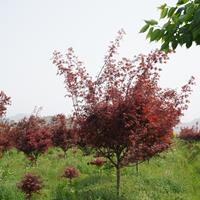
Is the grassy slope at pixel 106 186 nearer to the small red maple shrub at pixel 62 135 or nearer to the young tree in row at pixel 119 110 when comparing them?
the young tree in row at pixel 119 110

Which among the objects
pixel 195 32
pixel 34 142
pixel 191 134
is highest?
pixel 191 134

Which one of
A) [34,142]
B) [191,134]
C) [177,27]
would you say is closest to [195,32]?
[177,27]

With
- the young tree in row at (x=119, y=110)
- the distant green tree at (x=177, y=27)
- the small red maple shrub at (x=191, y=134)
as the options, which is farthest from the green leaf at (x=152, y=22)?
the small red maple shrub at (x=191, y=134)

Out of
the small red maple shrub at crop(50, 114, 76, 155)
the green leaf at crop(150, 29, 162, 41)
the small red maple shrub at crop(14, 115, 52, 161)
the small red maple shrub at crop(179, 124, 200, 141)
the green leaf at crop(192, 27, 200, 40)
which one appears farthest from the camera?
the small red maple shrub at crop(179, 124, 200, 141)

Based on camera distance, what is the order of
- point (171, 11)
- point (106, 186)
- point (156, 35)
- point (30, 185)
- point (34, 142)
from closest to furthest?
point (171, 11), point (156, 35), point (30, 185), point (106, 186), point (34, 142)

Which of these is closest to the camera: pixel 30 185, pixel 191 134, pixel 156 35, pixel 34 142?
pixel 156 35

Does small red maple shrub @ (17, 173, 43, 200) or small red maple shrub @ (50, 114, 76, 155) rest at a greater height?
small red maple shrub @ (50, 114, 76, 155)

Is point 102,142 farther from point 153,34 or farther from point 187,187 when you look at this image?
point 153,34

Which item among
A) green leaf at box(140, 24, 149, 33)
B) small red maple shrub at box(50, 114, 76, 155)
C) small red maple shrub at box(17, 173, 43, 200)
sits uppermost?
small red maple shrub at box(50, 114, 76, 155)

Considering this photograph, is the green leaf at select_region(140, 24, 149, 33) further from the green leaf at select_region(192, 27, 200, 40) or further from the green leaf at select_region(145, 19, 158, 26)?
the green leaf at select_region(192, 27, 200, 40)

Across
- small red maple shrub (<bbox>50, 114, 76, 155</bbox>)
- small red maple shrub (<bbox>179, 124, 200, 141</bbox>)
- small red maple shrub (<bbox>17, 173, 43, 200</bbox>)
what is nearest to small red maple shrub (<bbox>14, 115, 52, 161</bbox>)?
small red maple shrub (<bbox>50, 114, 76, 155</bbox>)

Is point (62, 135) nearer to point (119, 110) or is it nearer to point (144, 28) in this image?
point (119, 110)

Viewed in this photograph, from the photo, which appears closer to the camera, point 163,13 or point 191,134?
point 163,13

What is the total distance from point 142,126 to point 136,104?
0.64 m
